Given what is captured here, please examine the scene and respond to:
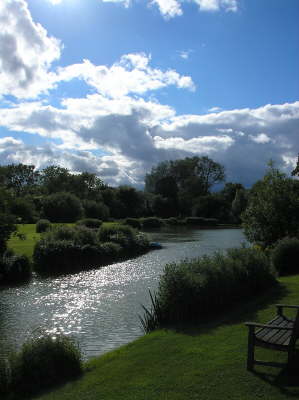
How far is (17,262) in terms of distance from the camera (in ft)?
78.1

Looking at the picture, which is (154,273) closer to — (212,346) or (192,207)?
(212,346)

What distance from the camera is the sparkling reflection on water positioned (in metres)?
11.9

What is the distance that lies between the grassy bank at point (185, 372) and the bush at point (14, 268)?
15.6 m

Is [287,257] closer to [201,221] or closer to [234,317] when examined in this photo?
[234,317]

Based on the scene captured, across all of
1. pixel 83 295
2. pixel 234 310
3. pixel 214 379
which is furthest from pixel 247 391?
pixel 83 295

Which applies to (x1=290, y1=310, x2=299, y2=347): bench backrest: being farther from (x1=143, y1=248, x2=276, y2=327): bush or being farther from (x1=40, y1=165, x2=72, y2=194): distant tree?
(x1=40, y1=165, x2=72, y2=194): distant tree

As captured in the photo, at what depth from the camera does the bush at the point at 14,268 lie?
2303 centimetres

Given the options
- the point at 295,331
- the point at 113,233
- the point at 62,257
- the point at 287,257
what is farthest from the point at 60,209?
the point at 295,331

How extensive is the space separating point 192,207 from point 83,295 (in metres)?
85.5

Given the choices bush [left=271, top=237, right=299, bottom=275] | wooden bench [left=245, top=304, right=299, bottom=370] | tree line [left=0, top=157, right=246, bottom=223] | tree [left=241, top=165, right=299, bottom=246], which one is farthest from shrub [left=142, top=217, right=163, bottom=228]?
wooden bench [left=245, top=304, right=299, bottom=370]

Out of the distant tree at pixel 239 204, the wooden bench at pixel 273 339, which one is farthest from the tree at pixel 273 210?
the distant tree at pixel 239 204

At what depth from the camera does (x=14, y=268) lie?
23.5 m

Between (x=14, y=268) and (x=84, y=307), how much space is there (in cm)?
895

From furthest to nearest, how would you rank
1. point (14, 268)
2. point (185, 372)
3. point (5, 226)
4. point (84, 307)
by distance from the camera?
point (14, 268) → point (5, 226) → point (84, 307) → point (185, 372)
